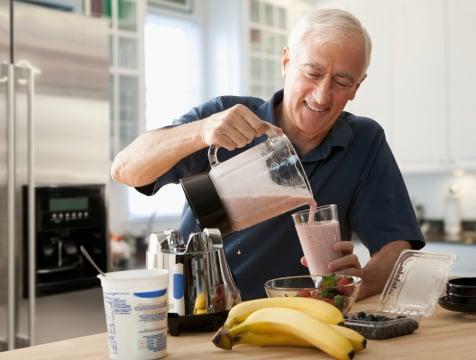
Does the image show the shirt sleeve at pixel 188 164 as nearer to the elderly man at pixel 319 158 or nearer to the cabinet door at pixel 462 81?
the elderly man at pixel 319 158

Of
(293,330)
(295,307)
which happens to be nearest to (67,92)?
(295,307)

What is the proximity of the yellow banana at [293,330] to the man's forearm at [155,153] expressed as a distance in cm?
50

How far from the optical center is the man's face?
1.60m

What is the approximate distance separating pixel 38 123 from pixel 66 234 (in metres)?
0.51

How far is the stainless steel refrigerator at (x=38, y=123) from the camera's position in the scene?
2.52m

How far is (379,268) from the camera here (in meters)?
1.57

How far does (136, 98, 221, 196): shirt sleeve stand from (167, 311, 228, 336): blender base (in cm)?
57

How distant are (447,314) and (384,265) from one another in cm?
34

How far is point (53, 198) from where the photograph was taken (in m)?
2.65

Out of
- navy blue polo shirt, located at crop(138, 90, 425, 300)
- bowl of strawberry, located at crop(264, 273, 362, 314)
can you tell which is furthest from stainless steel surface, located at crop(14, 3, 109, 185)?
bowl of strawberry, located at crop(264, 273, 362, 314)

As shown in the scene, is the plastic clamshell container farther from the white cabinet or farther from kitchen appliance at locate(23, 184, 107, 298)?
the white cabinet

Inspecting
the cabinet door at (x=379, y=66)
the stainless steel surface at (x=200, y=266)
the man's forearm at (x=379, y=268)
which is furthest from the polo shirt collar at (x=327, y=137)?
the cabinet door at (x=379, y=66)

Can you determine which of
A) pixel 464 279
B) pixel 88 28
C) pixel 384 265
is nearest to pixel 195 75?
pixel 88 28

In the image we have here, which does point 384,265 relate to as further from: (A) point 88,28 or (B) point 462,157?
(B) point 462,157
